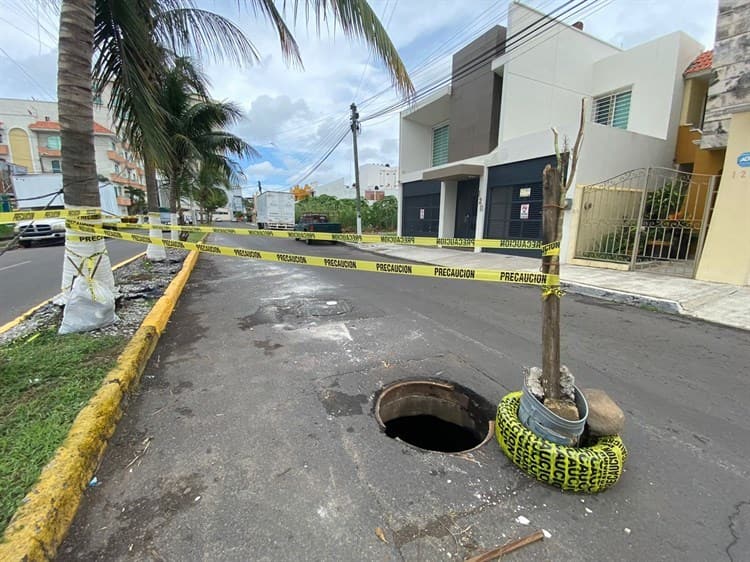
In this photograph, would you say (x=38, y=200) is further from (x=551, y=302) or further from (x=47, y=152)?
(x=47, y=152)

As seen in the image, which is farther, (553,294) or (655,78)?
(655,78)

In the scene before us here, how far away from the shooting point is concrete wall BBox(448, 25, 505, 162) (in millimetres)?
13906

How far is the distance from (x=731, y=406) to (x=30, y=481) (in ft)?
16.6

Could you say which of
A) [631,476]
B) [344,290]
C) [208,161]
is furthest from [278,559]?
[208,161]

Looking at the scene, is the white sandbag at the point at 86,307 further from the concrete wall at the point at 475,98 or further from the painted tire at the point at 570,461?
the concrete wall at the point at 475,98

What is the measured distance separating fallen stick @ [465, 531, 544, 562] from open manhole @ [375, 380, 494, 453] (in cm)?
114

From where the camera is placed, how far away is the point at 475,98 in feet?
48.9

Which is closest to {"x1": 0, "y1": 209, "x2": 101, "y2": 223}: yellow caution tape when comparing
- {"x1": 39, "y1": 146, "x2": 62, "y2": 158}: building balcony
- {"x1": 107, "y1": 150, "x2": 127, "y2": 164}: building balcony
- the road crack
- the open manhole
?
the open manhole

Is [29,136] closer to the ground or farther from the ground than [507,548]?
farther from the ground

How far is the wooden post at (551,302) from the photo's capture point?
85.0 inches

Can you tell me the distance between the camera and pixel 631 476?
7.07ft

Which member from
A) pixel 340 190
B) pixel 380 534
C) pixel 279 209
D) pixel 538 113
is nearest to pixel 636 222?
pixel 538 113

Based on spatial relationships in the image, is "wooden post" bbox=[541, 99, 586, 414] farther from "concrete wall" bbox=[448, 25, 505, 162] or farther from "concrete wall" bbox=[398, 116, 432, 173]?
"concrete wall" bbox=[398, 116, 432, 173]

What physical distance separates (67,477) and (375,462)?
171cm
